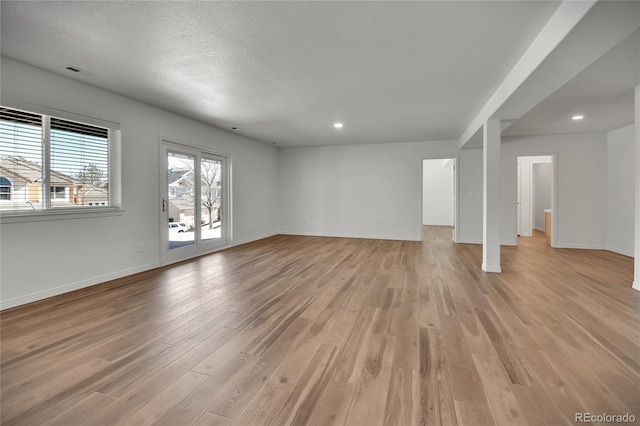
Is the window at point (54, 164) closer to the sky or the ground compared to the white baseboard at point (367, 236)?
closer to the sky

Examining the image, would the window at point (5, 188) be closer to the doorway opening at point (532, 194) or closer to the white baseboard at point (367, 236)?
the white baseboard at point (367, 236)

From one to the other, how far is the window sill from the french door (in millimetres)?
866

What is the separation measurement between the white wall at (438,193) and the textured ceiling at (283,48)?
22.9ft

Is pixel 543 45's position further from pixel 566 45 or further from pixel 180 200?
pixel 180 200

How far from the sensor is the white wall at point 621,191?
17.7 feet

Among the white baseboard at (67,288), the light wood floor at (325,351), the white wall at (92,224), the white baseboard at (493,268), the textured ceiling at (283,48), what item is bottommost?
the light wood floor at (325,351)

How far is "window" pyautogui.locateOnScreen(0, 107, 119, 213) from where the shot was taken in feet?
9.65

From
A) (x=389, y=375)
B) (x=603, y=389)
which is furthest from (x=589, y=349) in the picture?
(x=389, y=375)

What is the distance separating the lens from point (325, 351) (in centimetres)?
206

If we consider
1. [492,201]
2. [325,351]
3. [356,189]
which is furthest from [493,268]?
[356,189]

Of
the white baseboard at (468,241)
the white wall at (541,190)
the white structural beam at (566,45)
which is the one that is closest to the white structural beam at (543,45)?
the white structural beam at (566,45)

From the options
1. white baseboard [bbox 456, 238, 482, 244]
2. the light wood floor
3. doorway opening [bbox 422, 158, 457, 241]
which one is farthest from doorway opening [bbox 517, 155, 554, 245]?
the light wood floor

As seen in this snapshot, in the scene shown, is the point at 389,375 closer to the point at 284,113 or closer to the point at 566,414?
the point at 566,414

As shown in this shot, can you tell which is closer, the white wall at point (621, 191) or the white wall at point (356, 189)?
the white wall at point (621, 191)
